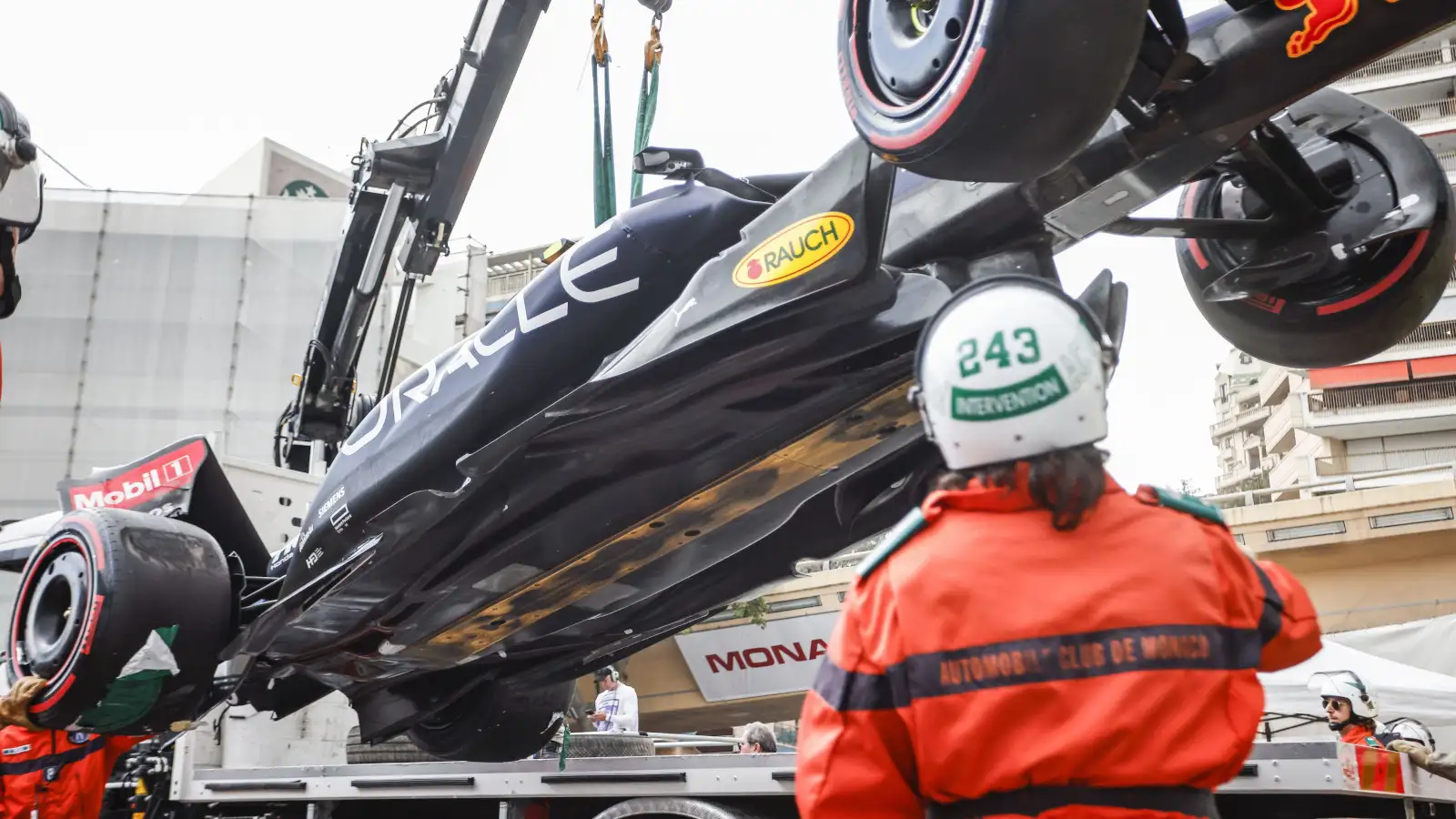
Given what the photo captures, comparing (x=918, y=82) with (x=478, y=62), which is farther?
(x=478, y=62)

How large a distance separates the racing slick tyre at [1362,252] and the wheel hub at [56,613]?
444 centimetres

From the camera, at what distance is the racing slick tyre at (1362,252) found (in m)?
3.21

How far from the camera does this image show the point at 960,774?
69.9 inches

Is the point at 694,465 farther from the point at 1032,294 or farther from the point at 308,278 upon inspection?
the point at 308,278

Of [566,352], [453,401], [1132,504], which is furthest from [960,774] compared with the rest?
[453,401]

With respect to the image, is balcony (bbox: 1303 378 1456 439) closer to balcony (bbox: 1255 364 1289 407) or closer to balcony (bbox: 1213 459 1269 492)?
balcony (bbox: 1255 364 1289 407)

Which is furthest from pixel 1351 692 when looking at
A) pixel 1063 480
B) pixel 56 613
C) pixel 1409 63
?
pixel 1409 63

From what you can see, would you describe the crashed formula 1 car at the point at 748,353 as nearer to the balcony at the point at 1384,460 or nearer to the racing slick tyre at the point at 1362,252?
the racing slick tyre at the point at 1362,252

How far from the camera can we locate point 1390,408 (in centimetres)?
3475

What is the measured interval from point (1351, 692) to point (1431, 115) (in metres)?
37.9

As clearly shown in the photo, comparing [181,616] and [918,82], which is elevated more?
[918,82]

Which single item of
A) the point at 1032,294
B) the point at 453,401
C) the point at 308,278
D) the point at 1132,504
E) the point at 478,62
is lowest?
the point at 1132,504

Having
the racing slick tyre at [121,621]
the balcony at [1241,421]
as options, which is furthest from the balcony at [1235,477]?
the racing slick tyre at [121,621]

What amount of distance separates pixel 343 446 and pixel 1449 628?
10.6 metres
